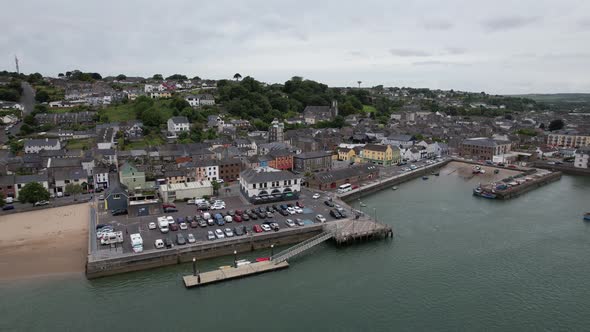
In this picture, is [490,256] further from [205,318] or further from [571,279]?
[205,318]

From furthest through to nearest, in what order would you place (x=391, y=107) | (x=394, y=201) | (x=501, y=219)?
(x=391, y=107)
(x=394, y=201)
(x=501, y=219)

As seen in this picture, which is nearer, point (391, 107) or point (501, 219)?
point (501, 219)

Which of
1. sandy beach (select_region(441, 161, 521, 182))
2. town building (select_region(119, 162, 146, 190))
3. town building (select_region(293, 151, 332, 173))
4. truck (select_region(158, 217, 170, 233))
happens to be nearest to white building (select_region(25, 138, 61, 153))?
town building (select_region(119, 162, 146, 190))

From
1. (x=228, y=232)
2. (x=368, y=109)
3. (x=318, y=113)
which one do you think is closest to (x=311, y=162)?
(x=228, y=232)

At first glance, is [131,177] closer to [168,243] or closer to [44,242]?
[44,242]

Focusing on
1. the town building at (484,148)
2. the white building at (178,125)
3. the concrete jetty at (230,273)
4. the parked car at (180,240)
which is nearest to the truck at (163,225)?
the parked car at (180,240)

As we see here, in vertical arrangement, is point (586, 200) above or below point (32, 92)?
below

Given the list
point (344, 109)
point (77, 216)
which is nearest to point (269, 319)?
point (77, 216)

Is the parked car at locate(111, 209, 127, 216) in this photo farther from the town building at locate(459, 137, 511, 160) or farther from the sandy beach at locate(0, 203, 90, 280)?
the town building at locate(459, 137, 511, 160)
